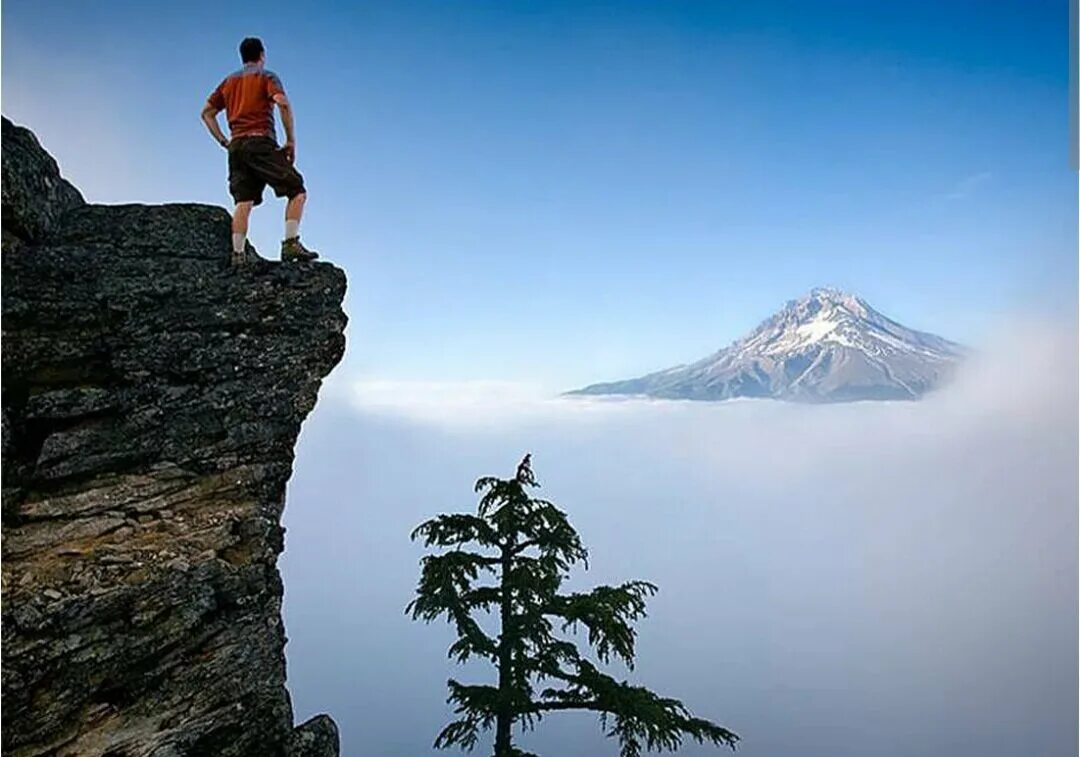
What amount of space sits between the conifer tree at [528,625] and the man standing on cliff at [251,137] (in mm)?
6997

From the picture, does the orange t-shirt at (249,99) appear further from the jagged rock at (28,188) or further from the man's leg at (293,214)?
the jagged rock at (28,188)

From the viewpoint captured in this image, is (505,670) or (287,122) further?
(505,670)

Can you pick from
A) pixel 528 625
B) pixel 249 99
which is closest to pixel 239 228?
pixel 249 99

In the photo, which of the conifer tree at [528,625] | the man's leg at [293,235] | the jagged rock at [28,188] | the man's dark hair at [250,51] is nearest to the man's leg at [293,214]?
the man's leg at [293,235]

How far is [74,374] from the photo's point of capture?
10117 millimetres

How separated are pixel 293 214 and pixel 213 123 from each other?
1740 mm

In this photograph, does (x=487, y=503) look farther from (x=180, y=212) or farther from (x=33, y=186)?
(x=33, y=186)

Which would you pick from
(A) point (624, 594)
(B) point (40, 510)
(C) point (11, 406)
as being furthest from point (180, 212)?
(A) point (624, 594)

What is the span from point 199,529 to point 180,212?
18.0 ft

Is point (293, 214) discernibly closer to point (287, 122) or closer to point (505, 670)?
point (287, 122)

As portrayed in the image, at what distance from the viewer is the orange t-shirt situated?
36.0ft

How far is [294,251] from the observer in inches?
469

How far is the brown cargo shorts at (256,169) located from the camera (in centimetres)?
1130

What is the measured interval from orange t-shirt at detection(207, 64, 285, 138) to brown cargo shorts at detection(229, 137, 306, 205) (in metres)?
0.16
